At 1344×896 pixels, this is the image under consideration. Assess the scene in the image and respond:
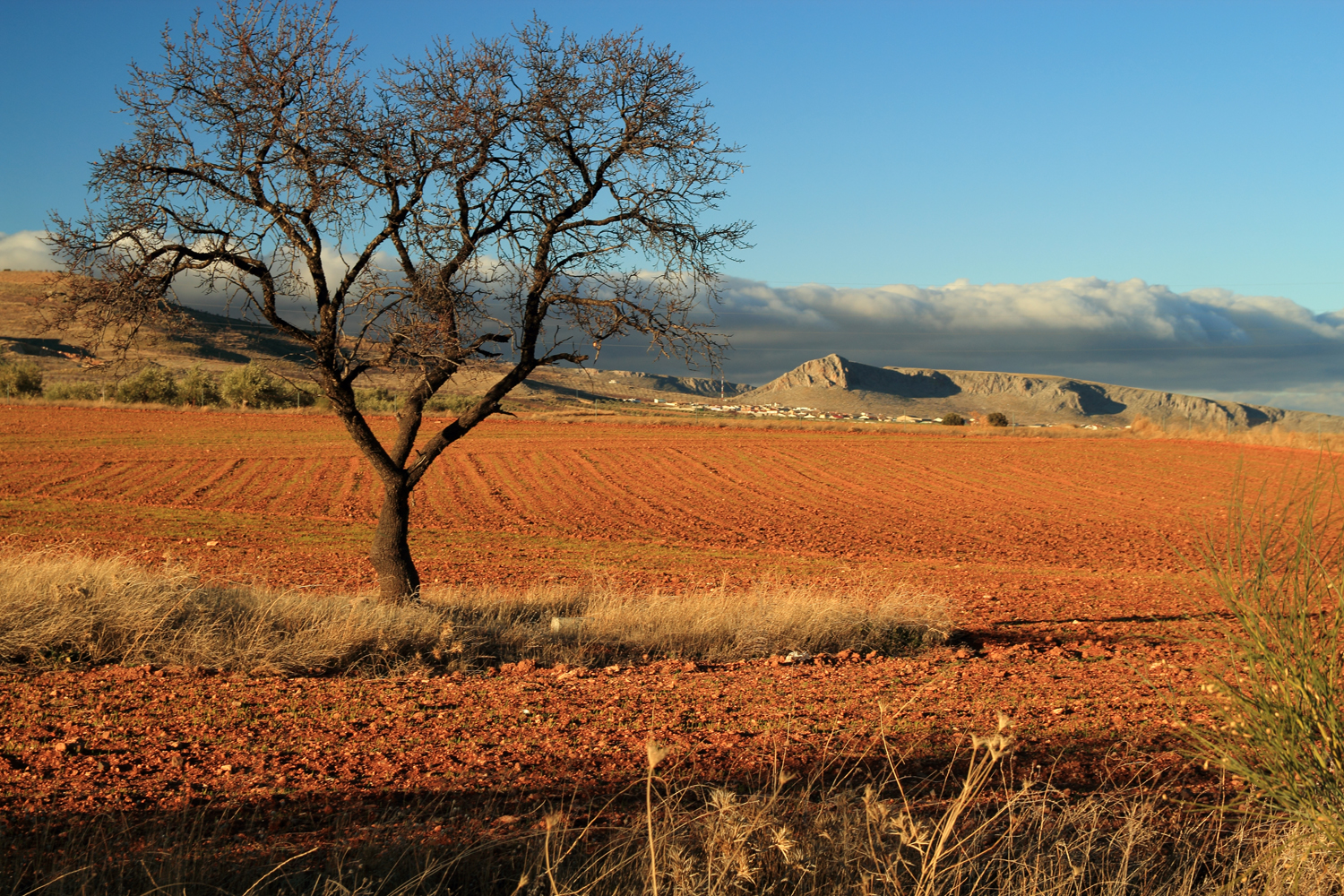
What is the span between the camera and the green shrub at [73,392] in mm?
56594

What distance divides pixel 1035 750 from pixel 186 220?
9728 mm

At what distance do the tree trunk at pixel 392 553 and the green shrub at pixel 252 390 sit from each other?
52.8 metres

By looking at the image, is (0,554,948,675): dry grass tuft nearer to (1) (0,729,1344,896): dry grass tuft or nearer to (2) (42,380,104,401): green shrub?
(1) (0,729,1344,896): dry grass tuft

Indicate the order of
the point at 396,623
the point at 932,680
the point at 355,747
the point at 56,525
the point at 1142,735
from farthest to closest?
1. the point at 56,525
2. the point at 396,623
3. the point at 932,680
4. the point at 1142,735
5. the point at 355,747

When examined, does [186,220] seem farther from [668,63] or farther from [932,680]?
[932,680]

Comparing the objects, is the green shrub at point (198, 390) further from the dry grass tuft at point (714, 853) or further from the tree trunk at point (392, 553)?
the dry grass tuft at point (714, 853)

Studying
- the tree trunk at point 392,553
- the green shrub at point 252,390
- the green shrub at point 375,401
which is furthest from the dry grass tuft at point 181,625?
the green shrub at point 252,390

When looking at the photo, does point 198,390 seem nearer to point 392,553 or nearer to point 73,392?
point 73,392

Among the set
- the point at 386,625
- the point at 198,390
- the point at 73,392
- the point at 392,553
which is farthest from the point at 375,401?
the point at 386,625

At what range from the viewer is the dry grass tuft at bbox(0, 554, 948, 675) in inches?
293

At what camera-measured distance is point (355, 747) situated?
5.41m

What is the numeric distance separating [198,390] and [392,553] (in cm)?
5891

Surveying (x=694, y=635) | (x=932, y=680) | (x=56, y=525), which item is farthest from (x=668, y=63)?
(x=56, y=525)

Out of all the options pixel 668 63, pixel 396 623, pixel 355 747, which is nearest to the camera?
pixel 355 747
